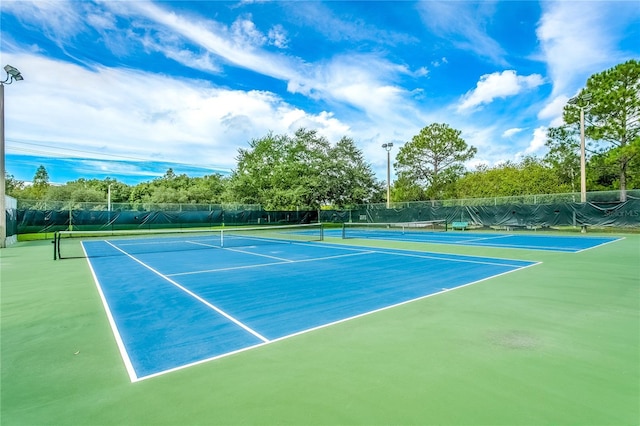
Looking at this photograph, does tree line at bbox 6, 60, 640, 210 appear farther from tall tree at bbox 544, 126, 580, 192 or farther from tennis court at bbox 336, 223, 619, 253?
tennis court at bbox 336, 223, 619, 253

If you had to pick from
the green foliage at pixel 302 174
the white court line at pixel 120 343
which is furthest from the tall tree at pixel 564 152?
the white court line at pixel 120 343

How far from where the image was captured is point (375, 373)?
2.80 m

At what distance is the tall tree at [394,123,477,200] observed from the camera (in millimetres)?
32000

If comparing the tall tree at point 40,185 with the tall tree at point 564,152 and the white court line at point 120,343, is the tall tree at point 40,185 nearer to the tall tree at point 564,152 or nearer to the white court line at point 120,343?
the white court line at point 120,343

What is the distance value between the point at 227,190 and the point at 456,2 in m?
27.7

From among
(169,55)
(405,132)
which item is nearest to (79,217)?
(169,55)

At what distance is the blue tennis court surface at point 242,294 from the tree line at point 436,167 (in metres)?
21.8

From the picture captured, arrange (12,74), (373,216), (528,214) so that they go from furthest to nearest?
(373,216)
(528,214)
(12,74)

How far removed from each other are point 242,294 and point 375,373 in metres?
3.57

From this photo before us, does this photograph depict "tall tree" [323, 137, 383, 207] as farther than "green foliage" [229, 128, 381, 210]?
Yes

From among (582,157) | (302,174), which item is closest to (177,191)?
(302,174)

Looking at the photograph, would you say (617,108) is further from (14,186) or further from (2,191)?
(14,186)

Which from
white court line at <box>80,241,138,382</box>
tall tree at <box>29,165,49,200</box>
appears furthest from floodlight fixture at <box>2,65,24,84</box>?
tall tree at <box>29,165,49,200</box>

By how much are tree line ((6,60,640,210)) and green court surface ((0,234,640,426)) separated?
25.2 m
